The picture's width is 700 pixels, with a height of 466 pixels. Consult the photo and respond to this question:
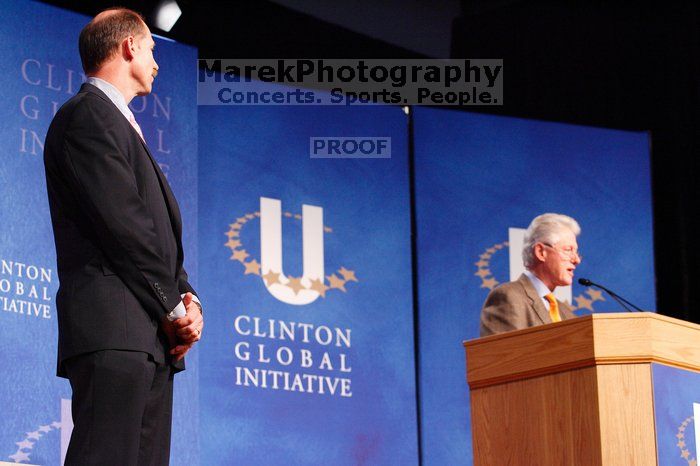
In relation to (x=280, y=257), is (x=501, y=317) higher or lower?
lower

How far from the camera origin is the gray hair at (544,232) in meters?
4.65

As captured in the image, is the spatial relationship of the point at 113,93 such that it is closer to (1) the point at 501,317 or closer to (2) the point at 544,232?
(1) the point at 501,317

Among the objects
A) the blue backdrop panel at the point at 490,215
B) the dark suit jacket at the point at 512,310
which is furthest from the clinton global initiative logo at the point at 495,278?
the dark suit jacket at the point at 512,310

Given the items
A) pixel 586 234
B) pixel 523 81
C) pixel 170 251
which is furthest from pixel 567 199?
pixel 170 251

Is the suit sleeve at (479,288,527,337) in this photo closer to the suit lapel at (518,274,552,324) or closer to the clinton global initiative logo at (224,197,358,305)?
the suit lapel at (518,274,552,324)

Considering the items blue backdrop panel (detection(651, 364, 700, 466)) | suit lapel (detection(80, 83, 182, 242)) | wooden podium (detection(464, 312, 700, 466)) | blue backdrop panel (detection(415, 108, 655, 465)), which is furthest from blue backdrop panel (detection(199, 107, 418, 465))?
suit lapel (detection(80, 83, 182, 242))

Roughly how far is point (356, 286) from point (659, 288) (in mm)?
1694

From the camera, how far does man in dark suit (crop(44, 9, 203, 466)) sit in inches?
91.4

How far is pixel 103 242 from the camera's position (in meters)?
2.40

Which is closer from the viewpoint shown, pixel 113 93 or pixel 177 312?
pixel 177 312

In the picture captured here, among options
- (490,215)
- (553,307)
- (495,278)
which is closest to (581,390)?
(553,307)

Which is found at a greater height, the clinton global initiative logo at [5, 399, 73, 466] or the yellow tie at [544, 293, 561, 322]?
the yellow tie at [544, 293, 561, 322]

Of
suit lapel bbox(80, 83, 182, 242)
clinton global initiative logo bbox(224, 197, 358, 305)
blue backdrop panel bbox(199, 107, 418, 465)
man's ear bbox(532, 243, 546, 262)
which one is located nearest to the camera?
suit lapel bbox(80, 83, 182, 242)

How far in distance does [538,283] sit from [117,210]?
8.14ft
